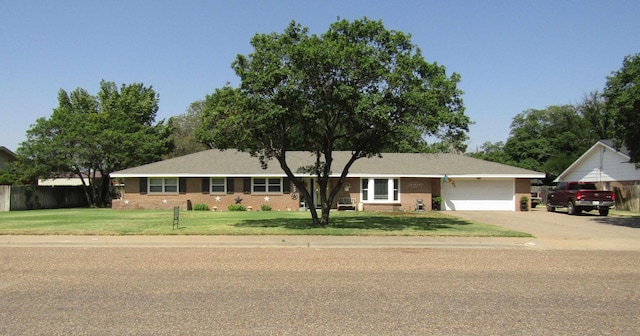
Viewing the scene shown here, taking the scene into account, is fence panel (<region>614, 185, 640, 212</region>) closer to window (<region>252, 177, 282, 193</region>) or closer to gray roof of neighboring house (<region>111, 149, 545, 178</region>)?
gray roof of neighboring house (<region>111, 149, 545, 178</region>)

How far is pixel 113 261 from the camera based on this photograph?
10859 millimetres

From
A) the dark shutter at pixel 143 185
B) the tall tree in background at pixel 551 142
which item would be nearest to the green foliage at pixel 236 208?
→ the dark shutter at pixel 143 185

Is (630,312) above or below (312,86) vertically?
below

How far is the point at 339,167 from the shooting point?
33.3m

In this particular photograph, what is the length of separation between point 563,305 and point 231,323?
15.2ft

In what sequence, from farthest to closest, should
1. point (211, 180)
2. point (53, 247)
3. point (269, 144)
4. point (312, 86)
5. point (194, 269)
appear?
1. point (211, 180)
2. point (269, 144)
3. point (312, 86)
4. point (53, 247)
5. point (194, 269)

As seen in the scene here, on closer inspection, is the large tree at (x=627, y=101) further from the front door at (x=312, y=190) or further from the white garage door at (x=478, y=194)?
the front door at (x=312, y=190)

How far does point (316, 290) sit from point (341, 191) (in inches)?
961

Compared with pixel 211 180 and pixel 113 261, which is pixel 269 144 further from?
pixel 211 180

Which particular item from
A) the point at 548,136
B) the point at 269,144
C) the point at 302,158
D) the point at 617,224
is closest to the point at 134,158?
the point at 302,158

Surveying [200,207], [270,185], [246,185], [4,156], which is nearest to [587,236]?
[270,185]

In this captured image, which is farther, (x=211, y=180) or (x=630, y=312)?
(x=211, y=180)

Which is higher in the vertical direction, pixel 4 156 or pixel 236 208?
pixel 4 156

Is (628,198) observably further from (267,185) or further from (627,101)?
(267,185)
